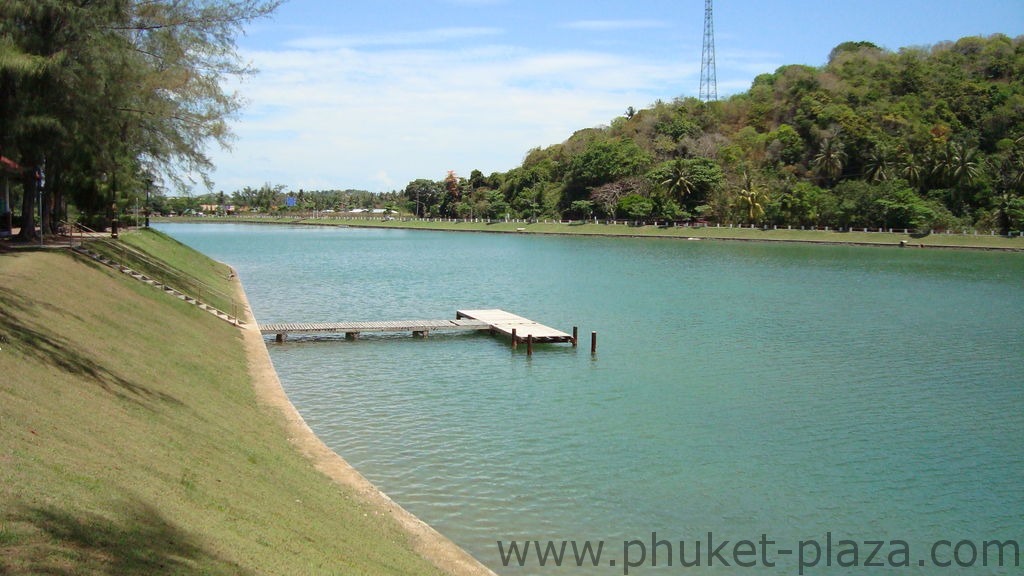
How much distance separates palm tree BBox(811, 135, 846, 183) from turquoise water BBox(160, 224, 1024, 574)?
74.5 m

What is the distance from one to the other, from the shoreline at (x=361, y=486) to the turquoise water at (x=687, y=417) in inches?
32.1

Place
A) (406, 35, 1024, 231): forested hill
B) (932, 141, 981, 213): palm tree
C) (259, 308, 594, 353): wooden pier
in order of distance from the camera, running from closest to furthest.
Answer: (259, 308, 594, 353): wooden pier, (932, 141, 981, 213): palm tree, (406, 35, 1024, 231): forested hill

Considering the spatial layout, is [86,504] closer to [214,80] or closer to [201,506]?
[201,506]

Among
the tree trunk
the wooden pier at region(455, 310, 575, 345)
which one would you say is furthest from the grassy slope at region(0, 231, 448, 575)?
the wooden pier at region(455, 310, 575, 345)

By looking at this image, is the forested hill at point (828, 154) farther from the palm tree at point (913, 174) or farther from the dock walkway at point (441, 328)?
the dock walkway at point (441, 328)

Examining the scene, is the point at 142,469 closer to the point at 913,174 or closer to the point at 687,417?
the point at 687,417

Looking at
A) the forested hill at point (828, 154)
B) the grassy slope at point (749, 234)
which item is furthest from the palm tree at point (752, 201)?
the grassy slope at point (749, 234)

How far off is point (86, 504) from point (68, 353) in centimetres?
842

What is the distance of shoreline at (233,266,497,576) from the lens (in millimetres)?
12633

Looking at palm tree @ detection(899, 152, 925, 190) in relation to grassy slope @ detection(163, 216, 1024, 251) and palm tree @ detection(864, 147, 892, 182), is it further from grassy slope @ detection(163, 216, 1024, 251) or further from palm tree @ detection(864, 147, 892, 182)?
grassy slope @ detection(163, 216, 1024, 251)

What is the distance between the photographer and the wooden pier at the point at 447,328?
33375 millimetres

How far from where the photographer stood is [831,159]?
12112 cm

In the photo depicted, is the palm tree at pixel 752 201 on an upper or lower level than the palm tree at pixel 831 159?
lower

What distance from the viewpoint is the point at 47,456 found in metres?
10.4
